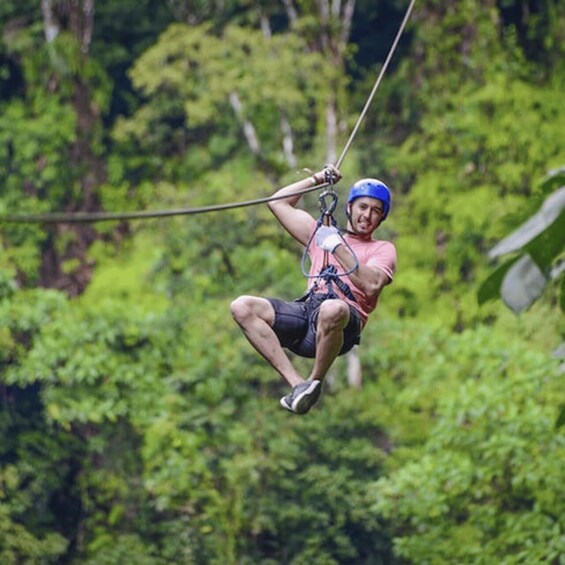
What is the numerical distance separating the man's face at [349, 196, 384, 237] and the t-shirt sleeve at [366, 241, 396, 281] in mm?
84

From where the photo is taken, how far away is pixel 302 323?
18.8ft

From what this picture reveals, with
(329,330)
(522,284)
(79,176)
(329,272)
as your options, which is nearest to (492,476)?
(329,272)

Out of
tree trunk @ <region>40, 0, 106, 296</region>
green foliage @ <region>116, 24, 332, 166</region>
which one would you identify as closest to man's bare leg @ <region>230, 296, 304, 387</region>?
green foliage @ <region>116, 24, 332, 166</region>

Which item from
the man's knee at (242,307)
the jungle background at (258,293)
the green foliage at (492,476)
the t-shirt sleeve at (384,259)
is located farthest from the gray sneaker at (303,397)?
the jungle background at (258,293)

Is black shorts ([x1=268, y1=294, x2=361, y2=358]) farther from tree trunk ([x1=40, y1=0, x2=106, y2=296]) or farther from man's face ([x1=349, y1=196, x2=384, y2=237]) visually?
tree trunk ([x1=40, y1=0, x2=106, y2=296])

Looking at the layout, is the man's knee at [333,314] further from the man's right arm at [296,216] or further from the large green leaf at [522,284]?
the large green leaf at [522,284]

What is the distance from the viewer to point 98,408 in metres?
17.9

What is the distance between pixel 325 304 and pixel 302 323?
10.5 inches

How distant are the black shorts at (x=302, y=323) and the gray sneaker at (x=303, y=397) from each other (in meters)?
0.19

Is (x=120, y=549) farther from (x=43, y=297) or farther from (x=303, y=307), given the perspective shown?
(x=303, y=307)

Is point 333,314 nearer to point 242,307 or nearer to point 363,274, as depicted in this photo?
point 363,274

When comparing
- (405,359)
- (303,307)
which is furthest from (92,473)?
(303,307)

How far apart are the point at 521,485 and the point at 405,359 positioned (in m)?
4.50

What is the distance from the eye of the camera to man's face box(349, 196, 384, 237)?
5.59m
